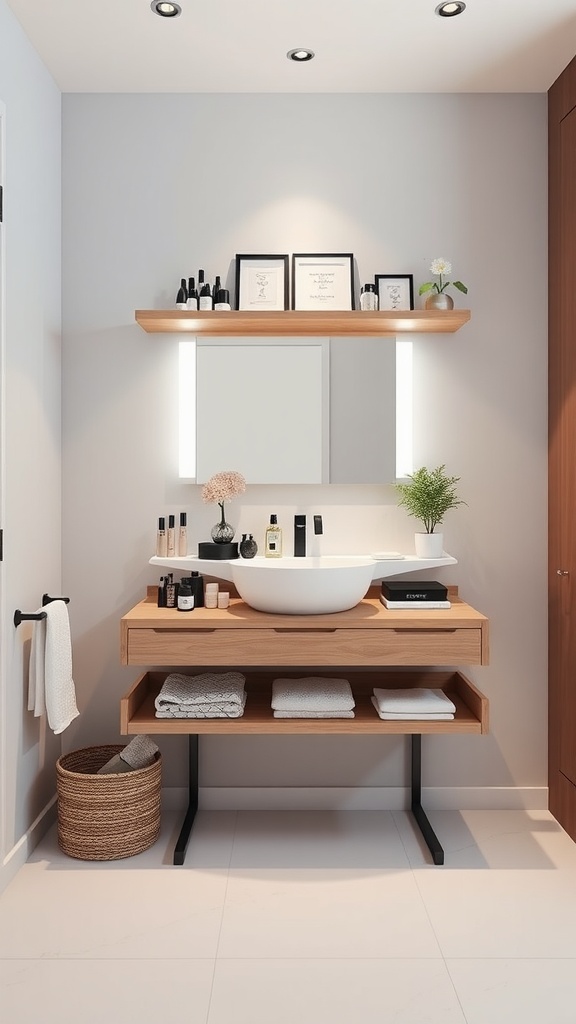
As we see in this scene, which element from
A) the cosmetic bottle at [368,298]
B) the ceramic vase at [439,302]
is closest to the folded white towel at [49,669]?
the cosmetic bottle at [368,298]

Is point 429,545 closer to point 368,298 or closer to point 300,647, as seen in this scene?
point 300,647

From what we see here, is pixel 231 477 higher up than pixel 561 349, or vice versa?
pixel 561 349

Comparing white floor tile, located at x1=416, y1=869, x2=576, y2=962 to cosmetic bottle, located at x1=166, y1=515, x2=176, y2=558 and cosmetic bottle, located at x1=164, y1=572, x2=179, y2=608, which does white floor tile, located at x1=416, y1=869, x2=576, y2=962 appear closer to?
cosmetic bottle, located at x1=164, y1=572, x2=179, y2=608

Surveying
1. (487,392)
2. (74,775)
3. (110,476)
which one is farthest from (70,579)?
(487,392)

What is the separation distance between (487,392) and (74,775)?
78.8 inches

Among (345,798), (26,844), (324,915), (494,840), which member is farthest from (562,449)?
(26,844)

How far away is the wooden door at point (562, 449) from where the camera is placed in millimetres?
2857

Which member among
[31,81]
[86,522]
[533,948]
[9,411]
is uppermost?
[31,81]

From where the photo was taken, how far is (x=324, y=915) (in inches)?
94.1

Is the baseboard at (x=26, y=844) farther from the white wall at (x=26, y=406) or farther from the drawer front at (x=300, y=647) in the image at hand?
the drawer front at (x=300, y=647)

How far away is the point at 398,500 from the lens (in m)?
3.12

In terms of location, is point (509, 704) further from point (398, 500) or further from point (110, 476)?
point (110, 476)

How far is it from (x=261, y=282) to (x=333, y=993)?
90.0 inches

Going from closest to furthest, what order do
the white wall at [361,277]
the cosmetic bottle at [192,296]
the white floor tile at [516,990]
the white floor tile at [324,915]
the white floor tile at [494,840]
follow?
1. the white floor tile at [516,990]
2. the white floor tile at [324,915]
3. the white floor tile at [494,840]
4. the cosmetic bottle at [192,296]
5. the white wall at [361,277]
